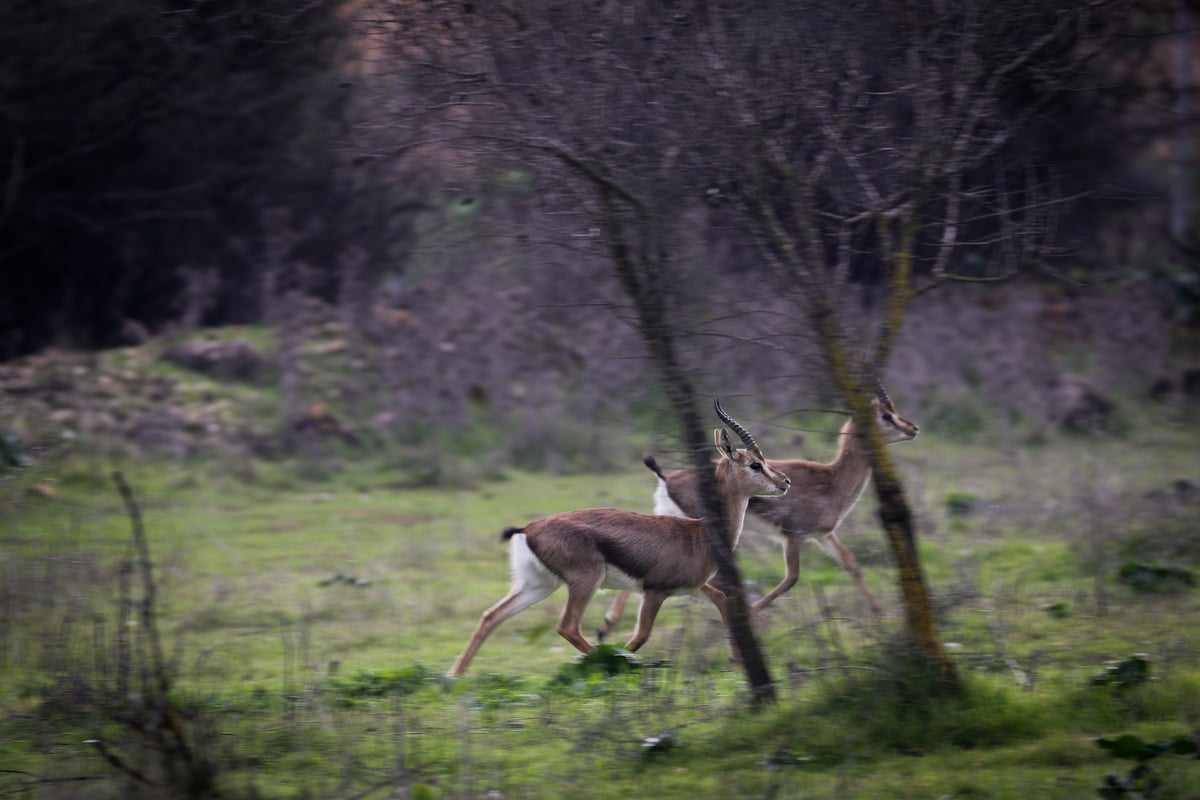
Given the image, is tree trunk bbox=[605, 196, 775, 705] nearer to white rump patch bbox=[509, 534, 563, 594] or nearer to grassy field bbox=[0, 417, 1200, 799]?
grassy field bbox=[0, 417, 1200, 799]

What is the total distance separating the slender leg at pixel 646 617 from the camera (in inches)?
310

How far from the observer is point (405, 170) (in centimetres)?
2069

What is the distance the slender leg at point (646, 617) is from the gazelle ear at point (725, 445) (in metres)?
1.18

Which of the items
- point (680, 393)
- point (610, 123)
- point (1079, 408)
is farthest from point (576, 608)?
point (1079, 408)

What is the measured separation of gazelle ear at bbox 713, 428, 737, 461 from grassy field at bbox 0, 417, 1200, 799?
1165 mm

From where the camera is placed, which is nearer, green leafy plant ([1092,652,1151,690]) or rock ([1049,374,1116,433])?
green leafy plant ([1092,652,1151,690])

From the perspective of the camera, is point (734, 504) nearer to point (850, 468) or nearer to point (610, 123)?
point (850, 468)

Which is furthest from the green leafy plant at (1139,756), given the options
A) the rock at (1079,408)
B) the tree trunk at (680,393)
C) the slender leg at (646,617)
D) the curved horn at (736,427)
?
the rock at (1079,408)

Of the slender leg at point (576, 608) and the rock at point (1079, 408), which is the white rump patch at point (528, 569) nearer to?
the slender leg at point (576, 608)

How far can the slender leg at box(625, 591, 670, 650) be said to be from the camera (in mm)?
7879

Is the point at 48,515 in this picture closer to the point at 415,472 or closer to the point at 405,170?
the point at 415,472

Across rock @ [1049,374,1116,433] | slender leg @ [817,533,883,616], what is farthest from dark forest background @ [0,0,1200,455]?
slender leg @ [817,533,883,616]

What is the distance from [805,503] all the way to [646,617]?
2.60 m

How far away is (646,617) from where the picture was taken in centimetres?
802
